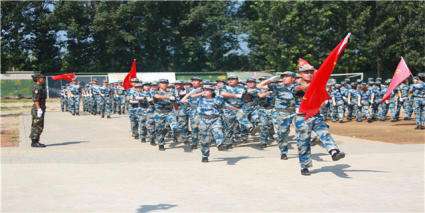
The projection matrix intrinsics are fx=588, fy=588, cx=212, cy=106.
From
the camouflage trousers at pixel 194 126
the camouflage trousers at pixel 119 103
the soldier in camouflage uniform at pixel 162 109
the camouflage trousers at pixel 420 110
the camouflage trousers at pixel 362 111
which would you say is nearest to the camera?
the camouflage trousers at pixel 194 126

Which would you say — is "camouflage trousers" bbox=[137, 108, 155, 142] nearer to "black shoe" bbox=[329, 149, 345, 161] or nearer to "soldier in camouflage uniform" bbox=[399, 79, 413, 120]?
"black shoe" bbox=[329, 149, 345, 161]

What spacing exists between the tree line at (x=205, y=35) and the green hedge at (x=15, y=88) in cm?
461

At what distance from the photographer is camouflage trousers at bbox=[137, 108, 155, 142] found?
51.9ft

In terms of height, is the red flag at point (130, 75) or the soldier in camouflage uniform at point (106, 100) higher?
the red flag at point (130, 75)

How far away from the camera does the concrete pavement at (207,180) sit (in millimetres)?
8047

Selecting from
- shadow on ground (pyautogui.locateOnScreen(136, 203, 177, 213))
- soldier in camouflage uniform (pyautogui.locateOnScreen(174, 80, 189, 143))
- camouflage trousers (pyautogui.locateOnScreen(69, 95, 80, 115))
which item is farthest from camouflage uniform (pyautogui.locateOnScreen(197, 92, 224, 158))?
camouflage trousers (pyautogui.locateOnScreen(69, 95, 80, 115))

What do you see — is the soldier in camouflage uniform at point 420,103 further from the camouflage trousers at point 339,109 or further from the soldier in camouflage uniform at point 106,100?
the soldier in camouflage uniform at point 106,100

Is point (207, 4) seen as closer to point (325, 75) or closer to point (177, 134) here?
point (177, 134)

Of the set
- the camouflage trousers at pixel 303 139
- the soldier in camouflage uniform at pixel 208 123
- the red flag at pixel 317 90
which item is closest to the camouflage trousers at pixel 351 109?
the soldier in camouflage uniform at pixel 208 123

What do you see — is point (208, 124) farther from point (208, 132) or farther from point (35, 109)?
point (35, 109)

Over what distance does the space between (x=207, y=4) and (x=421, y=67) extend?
69.5ft

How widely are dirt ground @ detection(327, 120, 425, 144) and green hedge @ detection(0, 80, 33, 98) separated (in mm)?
31841

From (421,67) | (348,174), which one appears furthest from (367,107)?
(421,67)

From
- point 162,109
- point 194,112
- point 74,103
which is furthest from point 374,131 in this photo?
point 74,103
